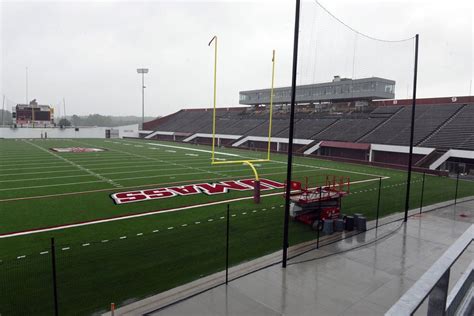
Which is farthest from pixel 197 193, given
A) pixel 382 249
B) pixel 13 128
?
pixel 13 128

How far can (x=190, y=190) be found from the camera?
18.8 m

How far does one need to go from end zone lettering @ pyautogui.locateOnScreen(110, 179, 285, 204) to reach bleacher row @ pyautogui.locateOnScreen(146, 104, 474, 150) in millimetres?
20365

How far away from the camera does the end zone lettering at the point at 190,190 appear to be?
16881 mm

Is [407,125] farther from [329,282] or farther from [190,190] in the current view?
[329,282]

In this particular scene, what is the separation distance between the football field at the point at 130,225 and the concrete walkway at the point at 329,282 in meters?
0.91

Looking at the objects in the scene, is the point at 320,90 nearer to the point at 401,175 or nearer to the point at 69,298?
the point at 401,175

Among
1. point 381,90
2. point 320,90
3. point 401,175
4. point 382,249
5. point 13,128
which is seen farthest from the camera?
point 13,128

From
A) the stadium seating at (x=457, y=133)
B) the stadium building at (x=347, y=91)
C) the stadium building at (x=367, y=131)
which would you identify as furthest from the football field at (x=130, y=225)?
the stadium building at (x=347, y=91)

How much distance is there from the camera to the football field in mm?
7562

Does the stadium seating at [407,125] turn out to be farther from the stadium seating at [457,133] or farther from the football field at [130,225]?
the football field at [130,225]

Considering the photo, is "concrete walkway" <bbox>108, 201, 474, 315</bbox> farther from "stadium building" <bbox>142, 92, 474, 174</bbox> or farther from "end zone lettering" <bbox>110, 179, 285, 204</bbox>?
"stadium building" <bbox>142, 92, 474, 174</bbox>

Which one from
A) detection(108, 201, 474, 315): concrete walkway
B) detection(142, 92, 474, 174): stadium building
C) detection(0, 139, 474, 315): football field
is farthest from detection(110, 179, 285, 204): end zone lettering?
detection(142, 92, 474, 174): stadium building

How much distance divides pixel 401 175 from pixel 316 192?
17.1 meters

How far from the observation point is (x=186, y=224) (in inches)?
488
